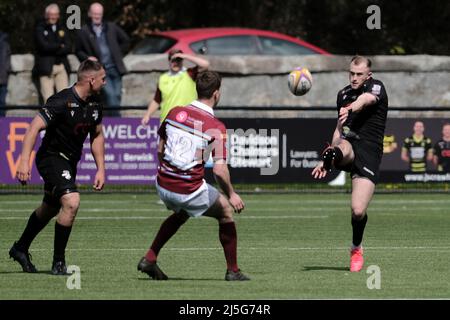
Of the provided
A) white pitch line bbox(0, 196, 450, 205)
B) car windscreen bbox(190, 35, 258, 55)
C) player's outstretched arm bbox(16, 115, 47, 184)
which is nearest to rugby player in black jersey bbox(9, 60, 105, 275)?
player's outstretched arm bbox(16, 115, 47, 184)

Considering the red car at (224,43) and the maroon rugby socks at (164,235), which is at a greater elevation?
the maroon rugby socks at (164,235)

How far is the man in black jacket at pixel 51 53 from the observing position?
2333 cm

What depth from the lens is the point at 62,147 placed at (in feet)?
42.2

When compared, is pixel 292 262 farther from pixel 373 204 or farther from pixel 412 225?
pixel 373 204

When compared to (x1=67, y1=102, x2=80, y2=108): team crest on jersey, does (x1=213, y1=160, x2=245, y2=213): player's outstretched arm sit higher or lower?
lower

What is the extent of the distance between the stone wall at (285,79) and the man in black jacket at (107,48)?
4.57ft

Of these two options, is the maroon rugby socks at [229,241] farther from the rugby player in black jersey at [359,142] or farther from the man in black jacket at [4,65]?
the man in black jacket at [4,65]

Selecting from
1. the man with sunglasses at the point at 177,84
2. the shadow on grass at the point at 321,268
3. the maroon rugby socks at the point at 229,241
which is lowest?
the shadow on grass at the point at 321,268

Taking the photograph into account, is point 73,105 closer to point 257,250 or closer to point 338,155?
point 338,155

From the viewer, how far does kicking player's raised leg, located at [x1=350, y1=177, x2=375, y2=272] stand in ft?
43.5

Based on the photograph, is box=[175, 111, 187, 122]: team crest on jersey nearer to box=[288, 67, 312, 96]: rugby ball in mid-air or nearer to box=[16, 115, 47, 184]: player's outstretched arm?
box=[16, 115, 47, 184]: player's outstretched arm

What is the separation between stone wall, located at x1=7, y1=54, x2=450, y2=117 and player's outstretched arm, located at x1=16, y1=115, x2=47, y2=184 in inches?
485

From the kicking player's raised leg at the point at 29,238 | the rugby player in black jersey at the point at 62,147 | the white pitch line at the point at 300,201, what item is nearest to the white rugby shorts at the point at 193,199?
the rugby player in black jersey at the point at 62,147
